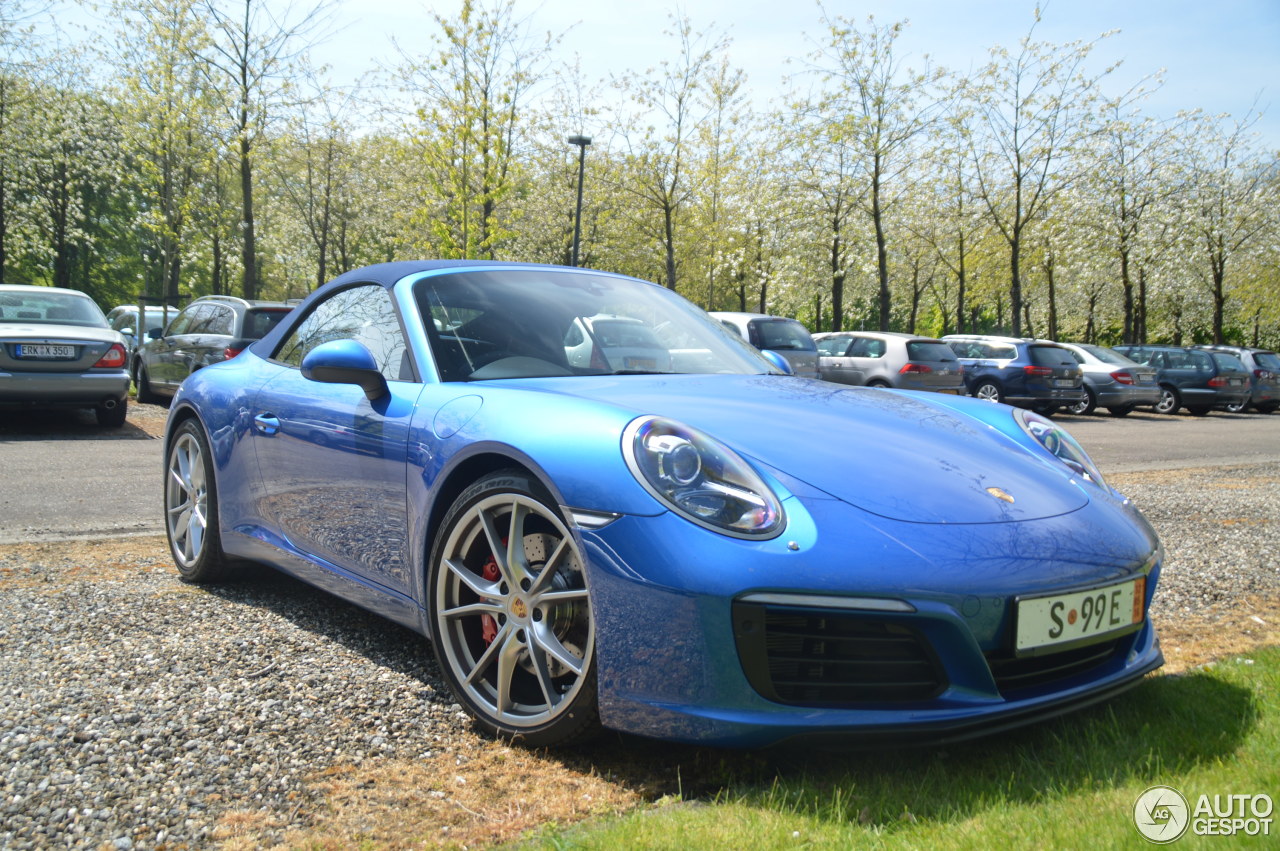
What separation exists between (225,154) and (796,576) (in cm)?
1977

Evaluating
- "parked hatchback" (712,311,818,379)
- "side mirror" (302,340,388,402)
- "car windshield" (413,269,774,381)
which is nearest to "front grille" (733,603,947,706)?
"car windshield" (413,269,774,381)

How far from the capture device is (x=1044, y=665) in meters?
2.41

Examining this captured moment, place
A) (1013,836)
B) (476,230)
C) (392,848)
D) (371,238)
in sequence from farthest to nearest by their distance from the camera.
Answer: (371,238)
(476,230)
(392,848)
(1013,836)

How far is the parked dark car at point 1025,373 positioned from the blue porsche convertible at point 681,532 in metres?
16.7

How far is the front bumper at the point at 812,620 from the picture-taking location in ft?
7.22

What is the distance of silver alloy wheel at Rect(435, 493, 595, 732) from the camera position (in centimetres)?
253

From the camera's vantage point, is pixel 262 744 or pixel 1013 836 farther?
→ pixel 262 744

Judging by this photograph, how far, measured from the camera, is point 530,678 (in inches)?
108

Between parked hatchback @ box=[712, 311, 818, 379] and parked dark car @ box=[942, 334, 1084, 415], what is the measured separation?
15.5ft

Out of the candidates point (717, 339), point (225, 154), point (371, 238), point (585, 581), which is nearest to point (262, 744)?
point (585, 581)

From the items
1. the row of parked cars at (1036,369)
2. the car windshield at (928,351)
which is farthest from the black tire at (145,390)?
the car windshield at (928,351)

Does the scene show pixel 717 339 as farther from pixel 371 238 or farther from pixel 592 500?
pixel 371 238

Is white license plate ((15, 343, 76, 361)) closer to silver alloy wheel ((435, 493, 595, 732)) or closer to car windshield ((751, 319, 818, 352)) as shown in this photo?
car windshield ((751, 319, 818, 352))

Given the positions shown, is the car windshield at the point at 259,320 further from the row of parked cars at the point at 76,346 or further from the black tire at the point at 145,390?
the black tire at the point at 145,390
